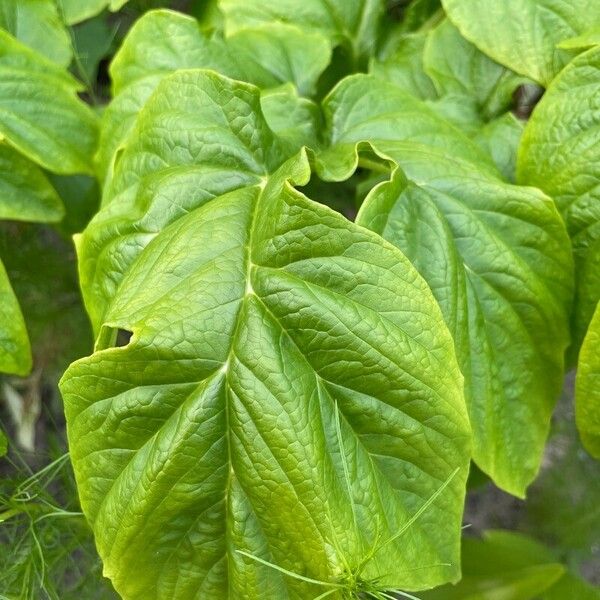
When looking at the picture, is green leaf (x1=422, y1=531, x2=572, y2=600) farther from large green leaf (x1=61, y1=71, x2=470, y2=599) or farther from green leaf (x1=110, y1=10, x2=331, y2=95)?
green leaf (x1=110, y1=10, x2=331, y2=95)

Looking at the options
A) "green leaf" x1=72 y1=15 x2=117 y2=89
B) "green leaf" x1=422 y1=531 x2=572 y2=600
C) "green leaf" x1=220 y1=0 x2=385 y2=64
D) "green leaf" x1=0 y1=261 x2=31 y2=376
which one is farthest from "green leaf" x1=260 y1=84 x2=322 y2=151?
"green leaf" x1=422 y1=531 x2=572 y2=600

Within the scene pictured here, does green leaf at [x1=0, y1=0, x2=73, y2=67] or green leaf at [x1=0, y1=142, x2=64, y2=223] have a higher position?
green leaf at [x1=0, y1=0, x2=73, y2=67]

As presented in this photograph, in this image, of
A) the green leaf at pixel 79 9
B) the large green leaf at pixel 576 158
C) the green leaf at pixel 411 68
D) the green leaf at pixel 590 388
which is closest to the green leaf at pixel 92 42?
the green leaf at pixel 79 9

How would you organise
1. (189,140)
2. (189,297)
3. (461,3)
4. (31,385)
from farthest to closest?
1. (31,385)
2. (461,3)
3. (189,140)
4. (189,297)

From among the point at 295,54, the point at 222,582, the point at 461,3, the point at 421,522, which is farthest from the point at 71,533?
the point at 461,3

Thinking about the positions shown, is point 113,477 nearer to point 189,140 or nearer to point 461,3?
point 189,140

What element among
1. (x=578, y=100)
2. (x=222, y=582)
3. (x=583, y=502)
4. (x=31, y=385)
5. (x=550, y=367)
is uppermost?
(x=578, y=100)
